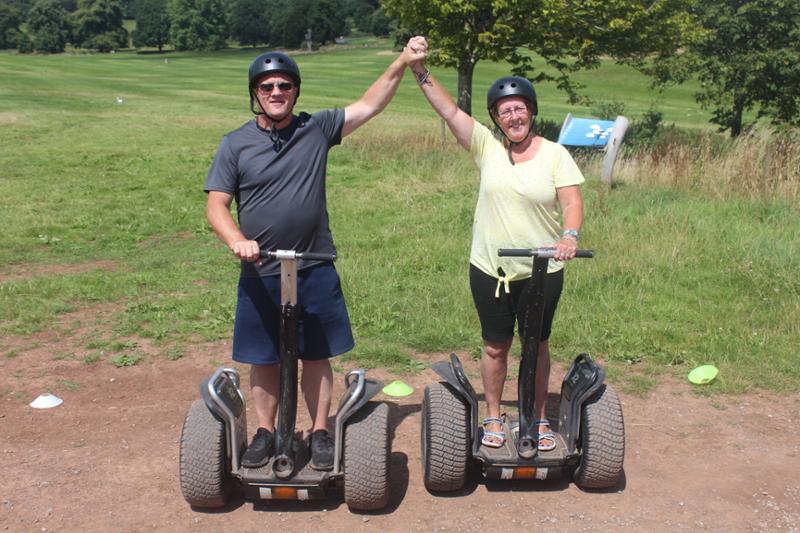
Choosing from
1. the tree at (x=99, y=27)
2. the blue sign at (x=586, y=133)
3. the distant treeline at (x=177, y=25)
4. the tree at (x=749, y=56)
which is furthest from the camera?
the tree at (x=99, y=27)

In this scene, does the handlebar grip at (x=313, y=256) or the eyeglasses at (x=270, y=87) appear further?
the eyeglasses at (x=270, y=87)

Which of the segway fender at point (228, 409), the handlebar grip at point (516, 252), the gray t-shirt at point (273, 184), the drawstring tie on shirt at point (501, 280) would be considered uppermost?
the gray t-shirt at point (273, 184)

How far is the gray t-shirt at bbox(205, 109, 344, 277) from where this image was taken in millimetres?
3822

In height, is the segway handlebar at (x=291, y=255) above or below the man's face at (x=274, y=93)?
below

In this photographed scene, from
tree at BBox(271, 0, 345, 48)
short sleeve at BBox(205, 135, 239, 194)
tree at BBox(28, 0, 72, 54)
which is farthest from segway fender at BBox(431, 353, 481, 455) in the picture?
tree at BBox(28, 0, 72, 54)

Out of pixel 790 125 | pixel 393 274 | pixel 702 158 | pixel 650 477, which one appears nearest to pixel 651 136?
pixel 790 125

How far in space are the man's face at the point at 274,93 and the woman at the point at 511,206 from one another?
0.75 m

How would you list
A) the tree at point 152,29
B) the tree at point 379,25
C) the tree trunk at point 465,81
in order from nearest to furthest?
the tree trunk at point 465,81, the tree at point 152,29, the tree at point 379,25

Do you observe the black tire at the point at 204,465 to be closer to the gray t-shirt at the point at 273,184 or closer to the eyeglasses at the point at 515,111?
the gray t-shirt at the point at 273,184

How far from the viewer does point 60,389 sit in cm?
546

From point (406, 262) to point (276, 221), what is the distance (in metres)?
4.44

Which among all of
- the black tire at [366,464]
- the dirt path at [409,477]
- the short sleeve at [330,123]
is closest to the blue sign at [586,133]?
the dirt path at [409,477]

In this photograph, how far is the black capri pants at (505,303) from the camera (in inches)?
162

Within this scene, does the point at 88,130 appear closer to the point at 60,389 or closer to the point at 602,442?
the point at 60,389
